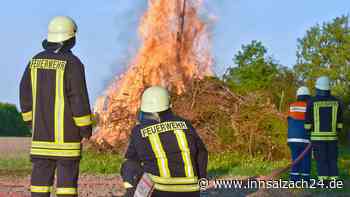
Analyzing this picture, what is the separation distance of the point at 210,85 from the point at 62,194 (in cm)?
1078

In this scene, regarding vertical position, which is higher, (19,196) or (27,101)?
(27,101)

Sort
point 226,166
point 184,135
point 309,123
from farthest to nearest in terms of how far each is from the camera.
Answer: point 226,166 → point 309,123 → point 184,135

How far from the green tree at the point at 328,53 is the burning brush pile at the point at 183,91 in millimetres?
19054

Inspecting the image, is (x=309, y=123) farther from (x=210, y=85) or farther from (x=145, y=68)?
(x=145, y=68)

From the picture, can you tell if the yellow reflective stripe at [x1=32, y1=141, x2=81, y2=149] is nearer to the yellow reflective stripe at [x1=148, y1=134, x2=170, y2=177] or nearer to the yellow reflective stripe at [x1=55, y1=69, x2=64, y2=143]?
the yellow reflective stripe at [x1=55, y1=69, x2=64, y2=143]

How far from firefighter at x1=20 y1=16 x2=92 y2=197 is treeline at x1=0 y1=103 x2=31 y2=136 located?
122ft

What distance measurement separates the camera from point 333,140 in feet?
39.9

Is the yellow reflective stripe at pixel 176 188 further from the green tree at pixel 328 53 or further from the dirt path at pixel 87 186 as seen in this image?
the green tree at pixel 328 53

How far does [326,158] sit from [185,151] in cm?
714

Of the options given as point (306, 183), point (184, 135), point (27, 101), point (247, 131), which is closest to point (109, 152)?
point (247, 131)

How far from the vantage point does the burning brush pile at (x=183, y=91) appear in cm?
1661

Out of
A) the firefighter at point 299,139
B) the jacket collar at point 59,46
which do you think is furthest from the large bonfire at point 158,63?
the jacket collar at point 59,46

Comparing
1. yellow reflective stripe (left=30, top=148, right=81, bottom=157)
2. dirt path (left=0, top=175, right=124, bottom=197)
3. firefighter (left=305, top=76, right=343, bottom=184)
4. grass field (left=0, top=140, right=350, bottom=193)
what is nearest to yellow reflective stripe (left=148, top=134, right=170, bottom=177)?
yellow reflective stripe (left=30, top=148, right=81, bottom=157)

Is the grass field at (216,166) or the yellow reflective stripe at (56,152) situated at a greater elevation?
the yellow reflective stripe at (56,152)
